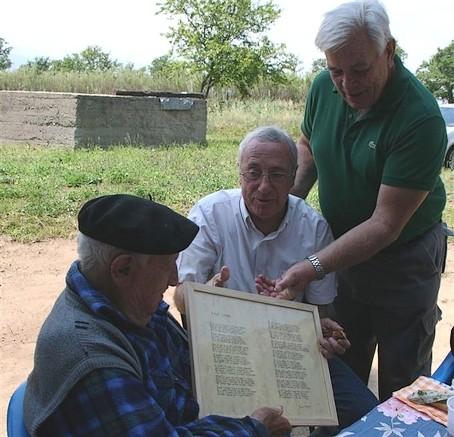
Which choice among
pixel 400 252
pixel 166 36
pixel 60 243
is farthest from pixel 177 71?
pixel 400 252

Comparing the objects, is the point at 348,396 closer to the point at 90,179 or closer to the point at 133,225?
the point at 133,225

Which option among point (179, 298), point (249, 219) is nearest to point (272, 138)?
point (249, 219)

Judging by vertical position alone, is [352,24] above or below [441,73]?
below

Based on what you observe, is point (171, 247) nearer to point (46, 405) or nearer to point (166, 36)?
point (46, 405)

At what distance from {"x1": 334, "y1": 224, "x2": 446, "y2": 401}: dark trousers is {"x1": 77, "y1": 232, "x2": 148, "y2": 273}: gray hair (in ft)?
4.67

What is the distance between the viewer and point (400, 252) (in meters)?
2.57

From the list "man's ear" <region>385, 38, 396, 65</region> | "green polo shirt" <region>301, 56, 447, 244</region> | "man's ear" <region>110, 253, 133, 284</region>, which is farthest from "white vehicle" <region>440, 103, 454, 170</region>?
"man's ear" <region>110, 253, 133, 284</region>

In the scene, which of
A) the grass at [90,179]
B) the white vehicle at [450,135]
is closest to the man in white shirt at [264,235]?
the grass at [90,179]

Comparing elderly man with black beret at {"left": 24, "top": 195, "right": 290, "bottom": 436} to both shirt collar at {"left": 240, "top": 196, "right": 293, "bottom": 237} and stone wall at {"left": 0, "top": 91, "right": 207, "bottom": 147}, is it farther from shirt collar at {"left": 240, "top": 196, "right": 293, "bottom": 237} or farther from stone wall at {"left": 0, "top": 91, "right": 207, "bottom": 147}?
stone wall at {"left": 0, "top": 91, "right": 207, "bottom": 147}

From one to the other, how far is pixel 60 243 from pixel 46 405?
15.4ft

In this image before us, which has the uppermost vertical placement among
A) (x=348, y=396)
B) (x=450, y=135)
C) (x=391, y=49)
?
(x=391, y=49)

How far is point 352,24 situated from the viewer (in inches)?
84.3

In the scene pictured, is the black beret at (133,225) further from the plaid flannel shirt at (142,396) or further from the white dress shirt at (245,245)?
the white dress shirt at (245,245)

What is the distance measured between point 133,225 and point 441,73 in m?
36.0
